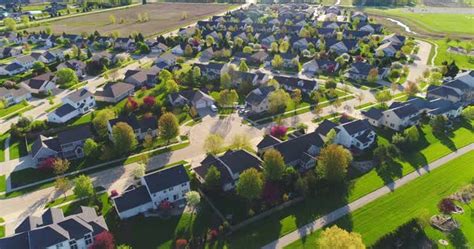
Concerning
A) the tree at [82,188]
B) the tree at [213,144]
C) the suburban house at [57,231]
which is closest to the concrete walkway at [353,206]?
the tree at [213,144]

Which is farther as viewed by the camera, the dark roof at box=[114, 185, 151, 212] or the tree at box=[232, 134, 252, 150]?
the tree at box=[232, 134, 252, 150]

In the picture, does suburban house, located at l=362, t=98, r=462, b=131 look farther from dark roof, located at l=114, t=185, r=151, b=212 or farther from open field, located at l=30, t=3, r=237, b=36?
open field, located at l=30, t=3, r=237, b=36

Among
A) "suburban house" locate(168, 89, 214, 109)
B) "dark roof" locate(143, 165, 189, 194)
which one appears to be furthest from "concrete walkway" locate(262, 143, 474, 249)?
"suburban house" locate(168, 89, 214, 109)

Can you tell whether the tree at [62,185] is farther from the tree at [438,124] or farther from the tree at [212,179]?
the tree at [438,124]

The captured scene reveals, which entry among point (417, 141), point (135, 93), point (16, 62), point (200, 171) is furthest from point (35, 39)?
point (417, 141)

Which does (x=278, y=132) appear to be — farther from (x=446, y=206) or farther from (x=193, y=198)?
(x=446, y=206)

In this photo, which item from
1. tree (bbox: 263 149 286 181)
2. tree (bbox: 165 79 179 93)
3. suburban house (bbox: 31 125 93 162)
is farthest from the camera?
tree (bbox: 165 79 179 93)

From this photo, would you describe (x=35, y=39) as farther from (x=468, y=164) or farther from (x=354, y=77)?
(x=468, y=164)

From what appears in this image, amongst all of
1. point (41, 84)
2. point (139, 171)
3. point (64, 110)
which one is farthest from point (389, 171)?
point (41, 84)
